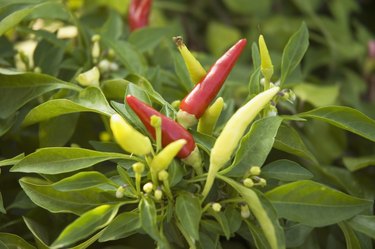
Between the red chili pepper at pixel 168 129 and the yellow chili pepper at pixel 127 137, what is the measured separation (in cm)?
5

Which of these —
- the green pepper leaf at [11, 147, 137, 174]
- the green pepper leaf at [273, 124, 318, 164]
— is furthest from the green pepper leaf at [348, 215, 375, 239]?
the green pepper leaf at [11, 147, 137, 174]

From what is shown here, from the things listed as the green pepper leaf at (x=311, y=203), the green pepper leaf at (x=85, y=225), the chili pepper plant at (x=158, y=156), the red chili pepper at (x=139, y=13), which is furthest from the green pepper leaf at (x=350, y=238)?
the red chili pepper at (x=139, y=13)

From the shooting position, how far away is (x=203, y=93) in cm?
75

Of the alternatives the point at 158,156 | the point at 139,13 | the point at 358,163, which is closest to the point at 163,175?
the point at 158,156

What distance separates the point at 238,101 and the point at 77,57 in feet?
1.16

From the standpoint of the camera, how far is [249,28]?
1735 millimetres

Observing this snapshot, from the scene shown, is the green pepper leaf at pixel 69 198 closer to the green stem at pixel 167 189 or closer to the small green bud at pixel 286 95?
the green stem at pixel 167 189

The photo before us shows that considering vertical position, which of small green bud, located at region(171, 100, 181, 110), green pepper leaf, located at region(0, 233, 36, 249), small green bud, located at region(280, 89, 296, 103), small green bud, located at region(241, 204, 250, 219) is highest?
small green bud, located at region(280, 89, 296, 103)

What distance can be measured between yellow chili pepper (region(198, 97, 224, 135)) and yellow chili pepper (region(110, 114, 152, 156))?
12 cm

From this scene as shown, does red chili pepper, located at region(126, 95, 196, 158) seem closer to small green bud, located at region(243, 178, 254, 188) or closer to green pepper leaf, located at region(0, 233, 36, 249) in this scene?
small green bud, located at region(243, 178, 254, 188)

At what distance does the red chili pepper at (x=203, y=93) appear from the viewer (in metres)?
0.74

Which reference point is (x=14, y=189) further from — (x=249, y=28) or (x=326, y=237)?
(x=249, y=28)

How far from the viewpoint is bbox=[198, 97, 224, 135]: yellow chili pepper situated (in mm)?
741

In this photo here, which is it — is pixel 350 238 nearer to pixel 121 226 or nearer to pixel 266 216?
pixel 266 216
